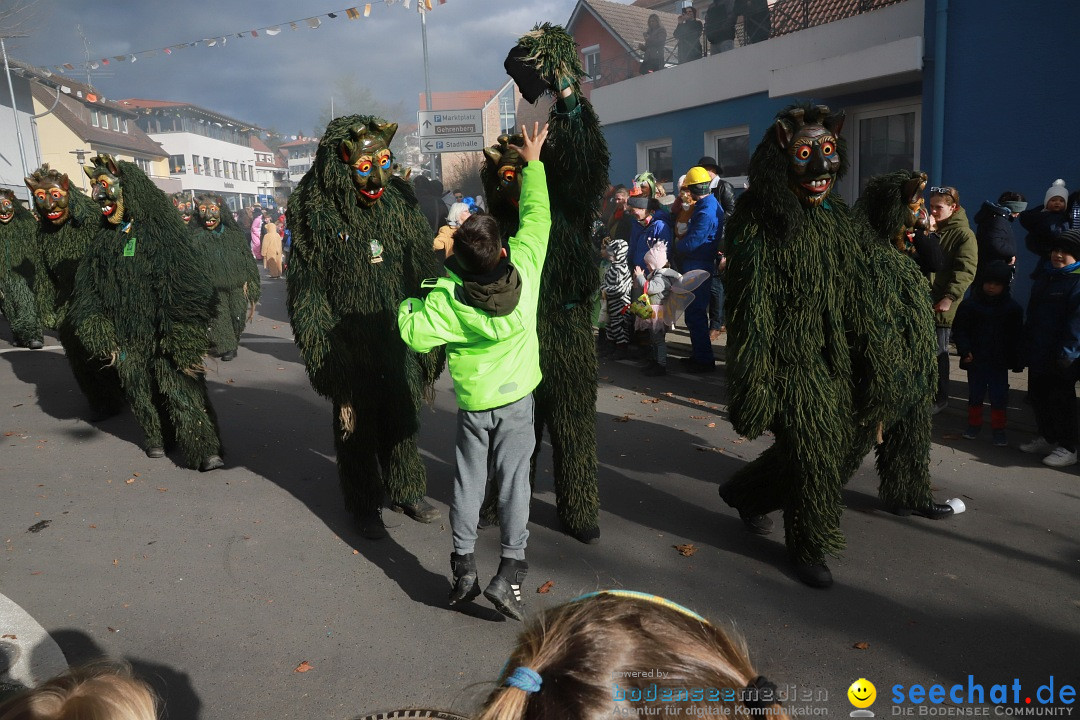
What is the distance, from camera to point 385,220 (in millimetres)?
4547

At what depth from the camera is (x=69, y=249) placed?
7137 millimetres

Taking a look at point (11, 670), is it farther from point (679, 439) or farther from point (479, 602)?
point (679, 439)

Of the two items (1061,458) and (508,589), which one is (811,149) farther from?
(1061,458)

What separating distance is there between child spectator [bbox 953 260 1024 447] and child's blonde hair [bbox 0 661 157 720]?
5.92m

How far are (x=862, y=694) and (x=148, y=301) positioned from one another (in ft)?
17.7

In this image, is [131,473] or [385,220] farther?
[131,473]

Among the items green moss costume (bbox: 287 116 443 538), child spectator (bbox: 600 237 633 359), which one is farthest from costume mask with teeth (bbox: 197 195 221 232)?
green moss costume (bbox: 287 116 443 538)

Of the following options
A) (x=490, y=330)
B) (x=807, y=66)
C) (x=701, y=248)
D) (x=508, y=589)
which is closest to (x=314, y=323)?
(x=490, y=330)

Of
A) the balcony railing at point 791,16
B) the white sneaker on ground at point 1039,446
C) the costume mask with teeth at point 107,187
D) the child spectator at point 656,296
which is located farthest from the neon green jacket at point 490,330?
the balcony railing at point 791,16

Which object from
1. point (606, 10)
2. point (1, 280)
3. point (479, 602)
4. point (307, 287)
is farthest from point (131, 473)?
→ point (606, 10)

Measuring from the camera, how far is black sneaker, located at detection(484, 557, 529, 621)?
3473mm

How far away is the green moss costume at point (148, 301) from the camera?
5.74 meters

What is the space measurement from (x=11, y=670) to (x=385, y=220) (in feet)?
9.46

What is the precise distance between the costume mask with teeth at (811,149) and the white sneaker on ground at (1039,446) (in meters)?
3.24
